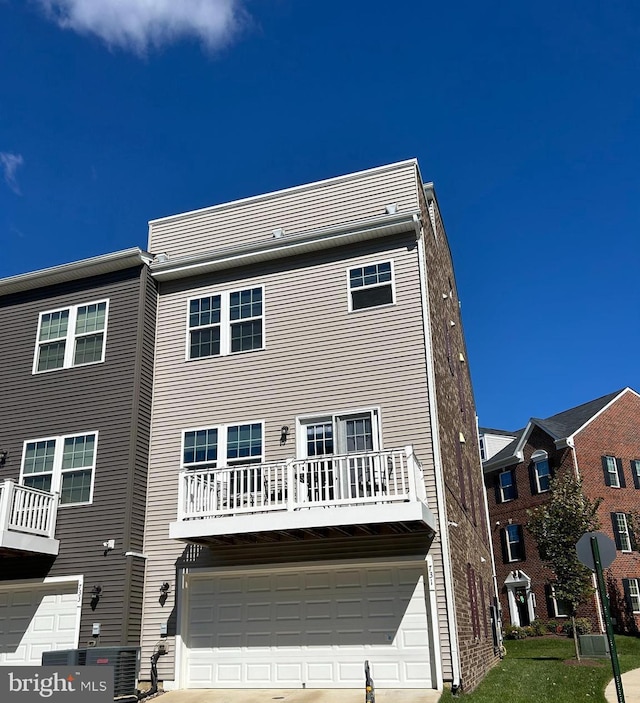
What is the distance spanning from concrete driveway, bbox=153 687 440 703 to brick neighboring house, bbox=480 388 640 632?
63.0 feet

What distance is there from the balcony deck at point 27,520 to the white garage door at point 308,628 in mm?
3116

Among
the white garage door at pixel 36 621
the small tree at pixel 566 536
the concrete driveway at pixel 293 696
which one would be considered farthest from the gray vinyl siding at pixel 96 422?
the small tree at pixel 566 536

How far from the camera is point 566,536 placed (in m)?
21.9

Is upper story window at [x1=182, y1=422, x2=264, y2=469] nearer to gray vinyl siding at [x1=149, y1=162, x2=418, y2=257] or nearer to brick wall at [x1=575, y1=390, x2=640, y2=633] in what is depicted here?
gray vinyl siding at [x1=149, y1=162, x2=418, y2=257]

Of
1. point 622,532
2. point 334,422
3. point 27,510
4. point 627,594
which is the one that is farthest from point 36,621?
point 622,532

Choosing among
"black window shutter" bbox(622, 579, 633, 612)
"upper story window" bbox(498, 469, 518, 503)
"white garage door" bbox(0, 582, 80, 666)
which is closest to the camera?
"white garage door" bbox(0, 582, 80, 666)

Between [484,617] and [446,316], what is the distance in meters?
7.66

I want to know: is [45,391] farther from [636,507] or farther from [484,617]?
[636,507]

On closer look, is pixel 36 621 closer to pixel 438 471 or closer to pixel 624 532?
pixel 438 471

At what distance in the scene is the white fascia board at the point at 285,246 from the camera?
49.3 ft

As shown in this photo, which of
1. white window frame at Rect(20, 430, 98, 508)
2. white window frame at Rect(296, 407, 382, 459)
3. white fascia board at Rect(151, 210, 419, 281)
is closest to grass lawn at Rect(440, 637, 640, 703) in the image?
white window frame at Rect(296, 407, 382, 459)

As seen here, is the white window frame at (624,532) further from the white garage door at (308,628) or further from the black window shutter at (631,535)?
the white garage door at (308,628)

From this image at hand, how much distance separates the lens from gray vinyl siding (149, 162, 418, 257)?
51.7 ft

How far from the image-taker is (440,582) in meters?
12.6
